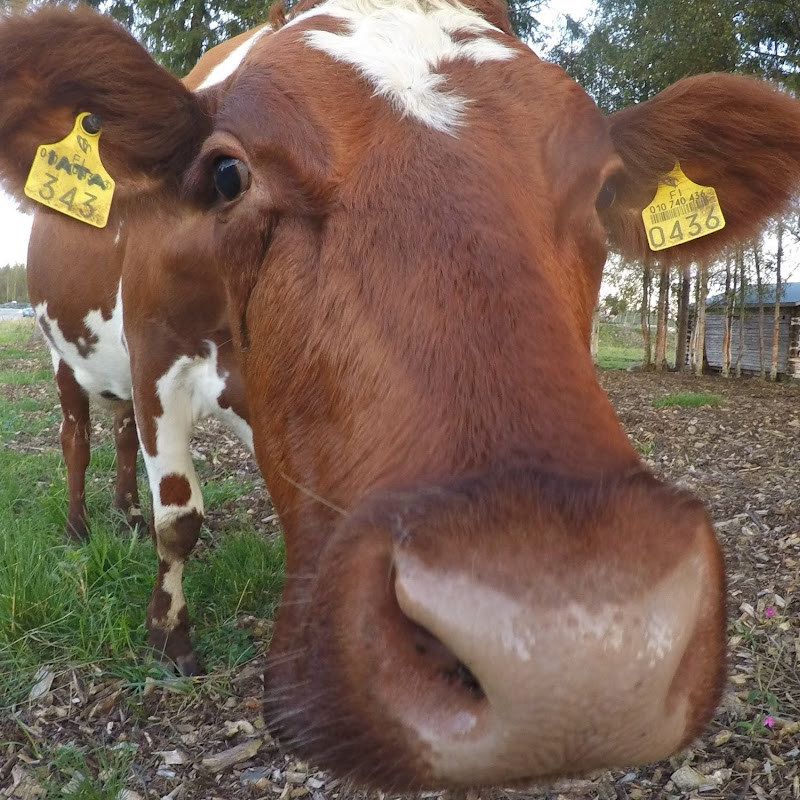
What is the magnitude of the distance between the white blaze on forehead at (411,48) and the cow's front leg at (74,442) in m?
3.08

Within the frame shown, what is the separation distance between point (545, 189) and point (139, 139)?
4.21 ft

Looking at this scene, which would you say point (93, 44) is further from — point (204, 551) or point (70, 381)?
point (70, 381)

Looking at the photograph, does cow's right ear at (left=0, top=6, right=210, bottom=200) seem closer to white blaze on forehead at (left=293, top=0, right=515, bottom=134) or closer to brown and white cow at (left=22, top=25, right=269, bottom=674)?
brown and white cow at (left=22, top=25, right=269, bottom=674)

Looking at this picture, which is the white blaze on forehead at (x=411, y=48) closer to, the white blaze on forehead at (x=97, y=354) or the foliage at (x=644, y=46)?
the white blaze on forehead at (x=97, y=354)

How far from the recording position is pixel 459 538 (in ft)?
3.10

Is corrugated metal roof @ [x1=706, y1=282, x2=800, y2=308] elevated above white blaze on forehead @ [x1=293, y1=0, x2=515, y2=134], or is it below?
above

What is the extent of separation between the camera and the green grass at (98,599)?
2594 mm

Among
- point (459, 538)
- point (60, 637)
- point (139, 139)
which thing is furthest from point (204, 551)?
point (459, 538)

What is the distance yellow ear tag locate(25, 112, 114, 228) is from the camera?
2.19 metres

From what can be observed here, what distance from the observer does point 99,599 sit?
295cm

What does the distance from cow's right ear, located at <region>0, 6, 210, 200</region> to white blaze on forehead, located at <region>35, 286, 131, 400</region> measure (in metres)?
1.50

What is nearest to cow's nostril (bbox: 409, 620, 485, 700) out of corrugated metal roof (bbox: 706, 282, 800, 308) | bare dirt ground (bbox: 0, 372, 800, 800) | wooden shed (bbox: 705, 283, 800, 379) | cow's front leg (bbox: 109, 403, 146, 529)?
bare dirt ground (bbox: 0, 372, 800, 800)

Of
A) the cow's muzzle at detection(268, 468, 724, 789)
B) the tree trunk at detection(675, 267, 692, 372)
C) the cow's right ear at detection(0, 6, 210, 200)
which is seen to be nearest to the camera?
the cow's muzzle at detection(268, 468, 724, 789)

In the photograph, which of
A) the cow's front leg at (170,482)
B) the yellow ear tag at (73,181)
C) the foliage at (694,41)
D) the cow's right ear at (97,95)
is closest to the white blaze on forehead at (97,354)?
the cow's front leg at (170,482)
